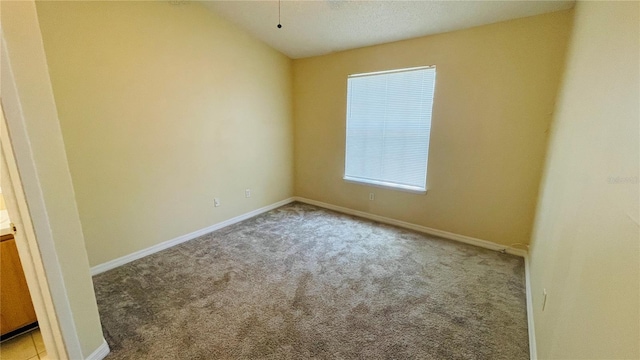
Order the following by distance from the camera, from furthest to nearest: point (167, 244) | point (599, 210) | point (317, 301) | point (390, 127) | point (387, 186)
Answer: point (387, 186), point (390, 127), point (167, 244), point (317, 301), point (599, 210)

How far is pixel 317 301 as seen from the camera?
A: 2.10 meters

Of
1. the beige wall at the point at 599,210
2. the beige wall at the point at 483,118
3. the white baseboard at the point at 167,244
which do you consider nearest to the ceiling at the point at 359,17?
the beige wall at the point at 483,118

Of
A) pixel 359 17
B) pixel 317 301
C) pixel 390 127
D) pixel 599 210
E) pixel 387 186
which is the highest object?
pixel 359 17

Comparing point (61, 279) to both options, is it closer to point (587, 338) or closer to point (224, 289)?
point (224, 289)

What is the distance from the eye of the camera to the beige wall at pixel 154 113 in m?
2.27

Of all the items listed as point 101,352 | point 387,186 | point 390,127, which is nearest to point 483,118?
point 390,127

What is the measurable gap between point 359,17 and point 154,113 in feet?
8.16

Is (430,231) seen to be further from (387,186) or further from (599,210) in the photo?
(599,210)

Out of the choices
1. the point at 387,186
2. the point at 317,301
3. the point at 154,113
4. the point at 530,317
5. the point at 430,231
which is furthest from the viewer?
the point at 387,186

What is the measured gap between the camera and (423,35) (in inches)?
122

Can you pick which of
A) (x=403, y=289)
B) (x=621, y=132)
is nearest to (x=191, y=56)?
(x=403, y=289)

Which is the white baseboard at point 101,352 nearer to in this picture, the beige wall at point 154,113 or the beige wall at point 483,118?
the beige wall at point 154,113

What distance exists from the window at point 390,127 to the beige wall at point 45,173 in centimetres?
328

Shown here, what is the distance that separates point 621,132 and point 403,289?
1.81 metres
